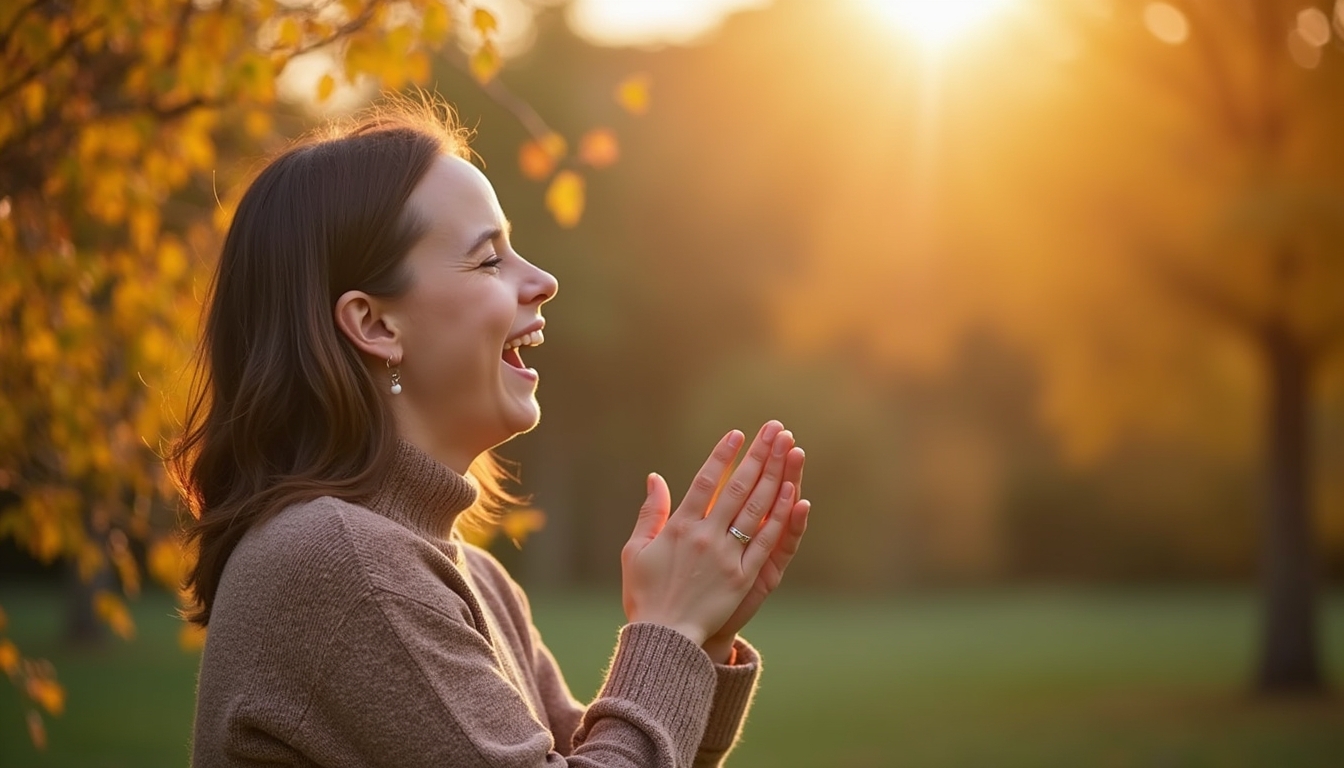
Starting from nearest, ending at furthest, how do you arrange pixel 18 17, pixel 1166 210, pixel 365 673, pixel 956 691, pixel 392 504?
pixel 365 673, pixel 392 504, pixel 18 17, pixel 1166 210, pixel 956 691

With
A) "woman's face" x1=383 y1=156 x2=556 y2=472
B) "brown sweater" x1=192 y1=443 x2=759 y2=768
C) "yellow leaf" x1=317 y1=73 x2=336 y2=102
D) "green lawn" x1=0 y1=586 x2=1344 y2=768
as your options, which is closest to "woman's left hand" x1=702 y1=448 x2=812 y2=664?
"brown sweater" x1=192 y1=443 x2=759 y2=768

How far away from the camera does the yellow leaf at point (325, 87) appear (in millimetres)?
3084

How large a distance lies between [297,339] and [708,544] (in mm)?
721

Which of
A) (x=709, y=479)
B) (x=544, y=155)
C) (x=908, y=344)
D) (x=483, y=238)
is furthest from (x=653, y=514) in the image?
(x=908, y=344)

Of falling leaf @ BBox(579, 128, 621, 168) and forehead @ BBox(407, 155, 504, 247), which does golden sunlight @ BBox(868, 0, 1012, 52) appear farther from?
forehead @ BBox(407, 155, 504, 247)

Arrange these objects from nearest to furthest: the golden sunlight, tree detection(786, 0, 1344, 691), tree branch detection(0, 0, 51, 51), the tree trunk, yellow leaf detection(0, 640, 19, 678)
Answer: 1. tree branch detection(0, 0, 51, 51)
2. yellow leaf detection(0, 640, 19, 678)
3. tree detection(786, 0, 1344, 691)
4. the tree trunk
5. the golden sunlight

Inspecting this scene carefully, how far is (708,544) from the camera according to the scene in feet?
6.93

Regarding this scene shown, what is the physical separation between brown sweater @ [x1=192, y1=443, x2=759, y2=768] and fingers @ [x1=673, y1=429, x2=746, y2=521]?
0.30 metres

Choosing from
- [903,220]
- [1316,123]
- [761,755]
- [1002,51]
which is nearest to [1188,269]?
[1316,123]

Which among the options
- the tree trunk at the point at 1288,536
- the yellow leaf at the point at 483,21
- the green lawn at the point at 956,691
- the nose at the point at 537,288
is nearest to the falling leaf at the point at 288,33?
the yellow leaf at the point at 483,21

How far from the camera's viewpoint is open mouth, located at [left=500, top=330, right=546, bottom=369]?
2244 mm

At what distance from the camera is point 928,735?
380 inches

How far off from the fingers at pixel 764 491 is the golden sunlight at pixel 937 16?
355 inches

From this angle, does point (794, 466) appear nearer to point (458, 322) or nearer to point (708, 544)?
point (708, 544)
